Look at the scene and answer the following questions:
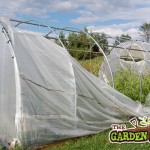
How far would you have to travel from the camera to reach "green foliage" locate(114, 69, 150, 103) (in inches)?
405

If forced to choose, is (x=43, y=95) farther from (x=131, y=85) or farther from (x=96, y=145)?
(x=131, y=85)

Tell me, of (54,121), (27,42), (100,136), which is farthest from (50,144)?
(27,42)

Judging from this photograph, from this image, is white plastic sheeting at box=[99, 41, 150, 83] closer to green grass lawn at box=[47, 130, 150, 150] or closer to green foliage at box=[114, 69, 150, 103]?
green foliage at box=[114, 69, 150, 103]

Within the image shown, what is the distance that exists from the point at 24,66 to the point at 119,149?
228 cm

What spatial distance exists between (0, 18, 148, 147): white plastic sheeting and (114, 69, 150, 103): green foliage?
2916 millimetres

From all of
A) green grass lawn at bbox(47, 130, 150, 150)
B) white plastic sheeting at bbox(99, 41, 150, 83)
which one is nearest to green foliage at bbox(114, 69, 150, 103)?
white plastic sheeting at bbox(99, 41, 150, 83)

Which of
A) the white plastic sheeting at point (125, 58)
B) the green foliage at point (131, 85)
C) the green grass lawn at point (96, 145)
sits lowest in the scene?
the green grass lawn at point (96, 145)

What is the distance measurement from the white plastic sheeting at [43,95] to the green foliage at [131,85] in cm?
292

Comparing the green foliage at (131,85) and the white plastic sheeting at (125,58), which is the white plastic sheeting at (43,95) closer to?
the green foliage at (131,85)

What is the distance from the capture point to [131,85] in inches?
412

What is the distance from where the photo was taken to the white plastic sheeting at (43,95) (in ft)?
19.6

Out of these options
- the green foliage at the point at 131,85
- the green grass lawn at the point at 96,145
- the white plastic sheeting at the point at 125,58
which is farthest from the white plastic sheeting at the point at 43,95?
the white plastic sheeting at the point at 125,58

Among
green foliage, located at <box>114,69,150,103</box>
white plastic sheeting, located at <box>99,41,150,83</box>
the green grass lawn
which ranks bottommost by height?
the green grass lawn

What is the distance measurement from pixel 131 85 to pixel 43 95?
15.8ft
